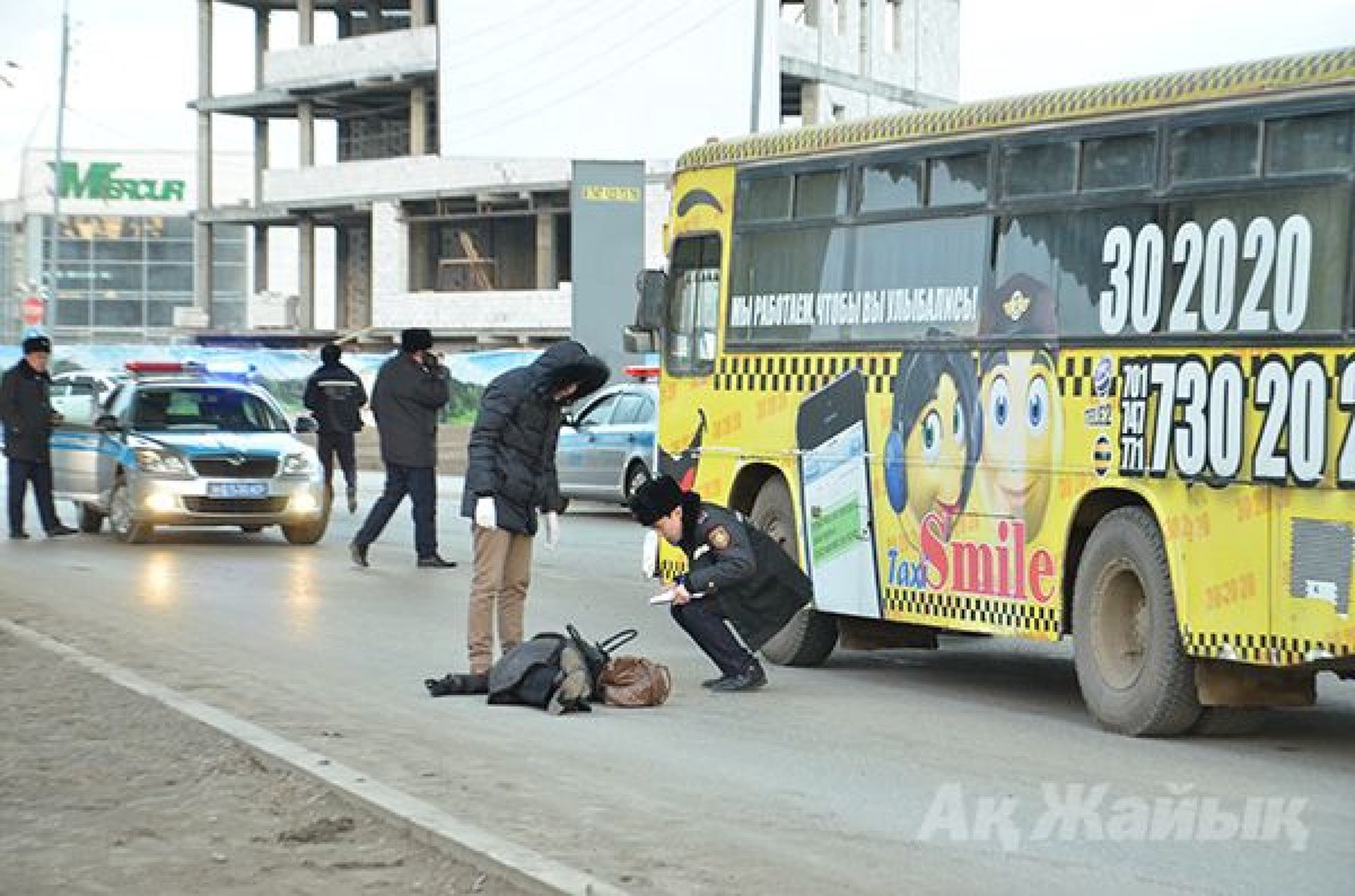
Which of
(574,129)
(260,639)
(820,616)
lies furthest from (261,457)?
(574,129)

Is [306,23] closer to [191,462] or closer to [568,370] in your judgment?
[191,462]

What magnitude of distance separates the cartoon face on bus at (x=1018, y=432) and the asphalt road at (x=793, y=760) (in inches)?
41.9

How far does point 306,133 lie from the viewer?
82125 millimetres

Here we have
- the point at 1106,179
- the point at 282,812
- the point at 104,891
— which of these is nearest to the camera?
the point at 104,891

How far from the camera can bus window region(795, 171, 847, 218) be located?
15.6m

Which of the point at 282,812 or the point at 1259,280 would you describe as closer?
the point at 282,812

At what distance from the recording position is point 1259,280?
1205 cm

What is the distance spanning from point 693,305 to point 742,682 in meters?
3.46

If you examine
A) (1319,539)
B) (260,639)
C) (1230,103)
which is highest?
(1230,103)

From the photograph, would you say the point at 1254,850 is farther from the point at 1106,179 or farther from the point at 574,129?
the point at 574,129

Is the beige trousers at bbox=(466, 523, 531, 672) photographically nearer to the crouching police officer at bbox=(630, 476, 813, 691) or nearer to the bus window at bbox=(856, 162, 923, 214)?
the crouching police officer at bbox=(630, 476, 813, 691)

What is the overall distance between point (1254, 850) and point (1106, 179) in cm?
464

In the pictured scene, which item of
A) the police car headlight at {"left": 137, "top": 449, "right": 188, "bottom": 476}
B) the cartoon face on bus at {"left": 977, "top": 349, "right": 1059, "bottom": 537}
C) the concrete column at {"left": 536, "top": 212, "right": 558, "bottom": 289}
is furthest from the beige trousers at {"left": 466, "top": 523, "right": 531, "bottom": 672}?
the concrete column at {"left": 536, "top": 212, "right": 558, "bottom": 289}

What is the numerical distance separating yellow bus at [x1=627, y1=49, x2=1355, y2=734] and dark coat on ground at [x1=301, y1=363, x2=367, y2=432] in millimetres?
12073
